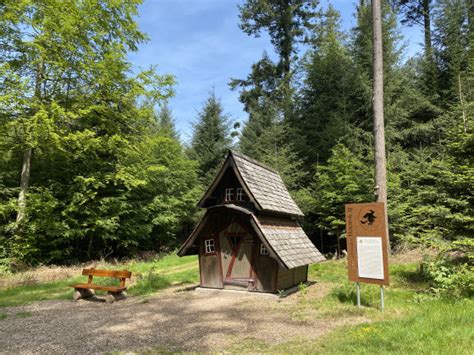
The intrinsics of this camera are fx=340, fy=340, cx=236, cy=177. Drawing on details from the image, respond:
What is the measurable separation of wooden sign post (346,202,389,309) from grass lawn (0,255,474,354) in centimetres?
82

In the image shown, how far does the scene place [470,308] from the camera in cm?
736

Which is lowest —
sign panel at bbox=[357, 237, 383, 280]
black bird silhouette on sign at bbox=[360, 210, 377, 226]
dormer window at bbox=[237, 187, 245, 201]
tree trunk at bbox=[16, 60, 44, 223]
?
sign panel at bbox=[357, 237, 383, 280]

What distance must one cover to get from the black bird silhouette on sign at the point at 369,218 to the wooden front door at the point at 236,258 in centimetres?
415

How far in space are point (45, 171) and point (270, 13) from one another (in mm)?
23566

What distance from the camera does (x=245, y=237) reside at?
1205cm

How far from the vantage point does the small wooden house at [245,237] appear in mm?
11352

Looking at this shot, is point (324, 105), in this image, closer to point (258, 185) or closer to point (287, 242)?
point (258, 185)

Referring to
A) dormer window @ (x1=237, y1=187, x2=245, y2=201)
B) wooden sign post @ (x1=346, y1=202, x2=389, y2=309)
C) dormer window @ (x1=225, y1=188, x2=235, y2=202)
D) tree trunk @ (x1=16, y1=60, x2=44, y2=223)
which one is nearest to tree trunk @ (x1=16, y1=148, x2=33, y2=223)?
tree trunk @ (x1=16, y1=60, x2=44, y2=223)

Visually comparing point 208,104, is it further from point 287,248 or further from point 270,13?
point 287,248

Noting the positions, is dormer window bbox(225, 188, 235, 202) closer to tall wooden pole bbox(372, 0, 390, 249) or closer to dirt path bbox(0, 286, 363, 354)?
dirt path bbox(0, 286, 363, 354)

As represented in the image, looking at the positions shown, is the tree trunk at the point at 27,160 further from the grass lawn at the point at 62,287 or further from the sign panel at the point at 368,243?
the sign panel at the point at 368,243

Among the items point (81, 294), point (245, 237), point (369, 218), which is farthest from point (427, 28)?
point (81, 294)

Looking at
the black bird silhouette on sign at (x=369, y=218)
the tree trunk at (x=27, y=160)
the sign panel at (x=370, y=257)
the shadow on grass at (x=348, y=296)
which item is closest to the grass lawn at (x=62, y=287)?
the tree trunk at (x=27, y=160)

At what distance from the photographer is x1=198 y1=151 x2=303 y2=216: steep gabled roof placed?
1177cm
